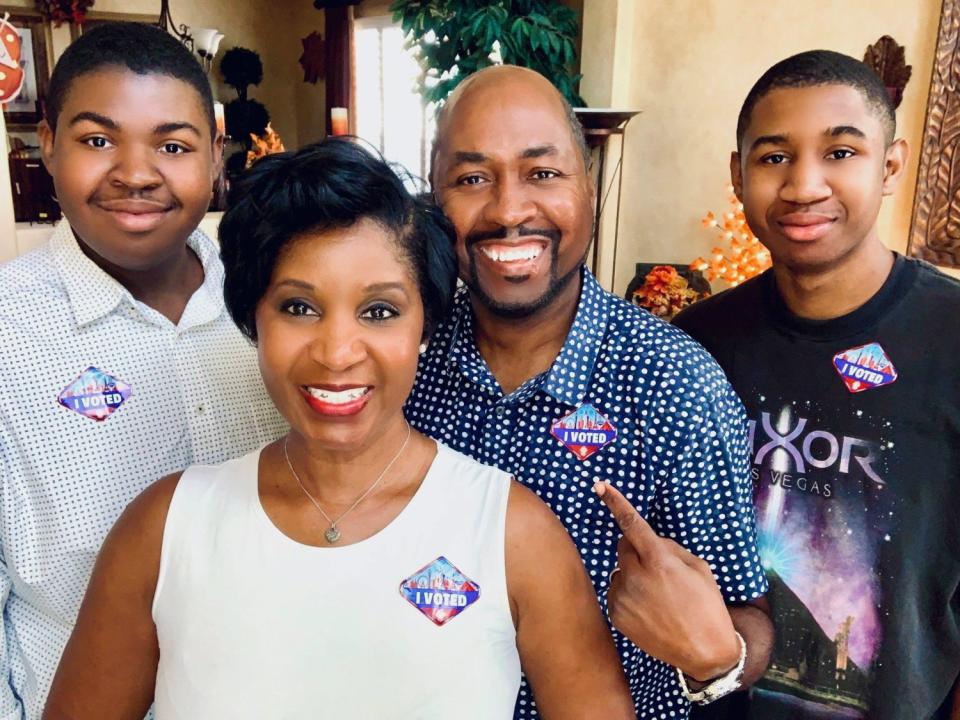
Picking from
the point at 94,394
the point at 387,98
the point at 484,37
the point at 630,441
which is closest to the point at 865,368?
the point at 630,441

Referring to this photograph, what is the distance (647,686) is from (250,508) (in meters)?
0.65

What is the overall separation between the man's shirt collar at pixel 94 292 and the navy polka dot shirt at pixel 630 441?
1.53 ft

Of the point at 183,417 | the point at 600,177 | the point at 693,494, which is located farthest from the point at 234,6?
the point at 693,494

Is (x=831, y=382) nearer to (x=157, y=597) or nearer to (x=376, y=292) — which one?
(x=376, y=292)

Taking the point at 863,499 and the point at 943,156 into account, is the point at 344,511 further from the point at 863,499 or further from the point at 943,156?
the point at 943,156

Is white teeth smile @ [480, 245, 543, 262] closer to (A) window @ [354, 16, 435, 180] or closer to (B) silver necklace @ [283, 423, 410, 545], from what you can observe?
(B) silver necklace @ [283, 423, 410, 545]

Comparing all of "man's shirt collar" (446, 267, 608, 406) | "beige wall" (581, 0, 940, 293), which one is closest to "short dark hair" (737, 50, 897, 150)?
"man's shirt collar" (446, 267, 608, 406)

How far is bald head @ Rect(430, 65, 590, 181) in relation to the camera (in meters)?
1.26

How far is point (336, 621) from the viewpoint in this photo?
0.93 meters

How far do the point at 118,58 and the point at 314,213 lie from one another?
1.90 feet

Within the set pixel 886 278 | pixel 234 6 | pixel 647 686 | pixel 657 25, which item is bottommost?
pixel 647 686

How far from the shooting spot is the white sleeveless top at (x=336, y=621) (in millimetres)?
924

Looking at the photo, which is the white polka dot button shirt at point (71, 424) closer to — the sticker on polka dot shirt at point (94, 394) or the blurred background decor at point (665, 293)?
the sticker on polka dot shirt at point (94, 394)

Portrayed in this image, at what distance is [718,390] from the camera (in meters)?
1.15
